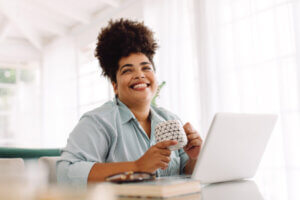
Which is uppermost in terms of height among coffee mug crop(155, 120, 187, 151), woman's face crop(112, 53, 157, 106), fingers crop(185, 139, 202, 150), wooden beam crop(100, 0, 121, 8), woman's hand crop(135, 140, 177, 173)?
wooden beam crop(100, 0, 121, 8)

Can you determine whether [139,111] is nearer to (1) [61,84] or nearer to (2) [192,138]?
(2) [192,138]

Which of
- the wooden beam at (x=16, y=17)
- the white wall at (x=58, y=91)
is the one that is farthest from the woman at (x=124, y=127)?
the white wall at (x=58, y=91)

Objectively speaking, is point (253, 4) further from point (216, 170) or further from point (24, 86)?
point (24, 86)

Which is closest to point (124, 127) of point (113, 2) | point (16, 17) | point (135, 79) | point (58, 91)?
point (135, 79)

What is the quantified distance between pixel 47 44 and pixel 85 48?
4.52 ft

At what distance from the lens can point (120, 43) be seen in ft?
5.00

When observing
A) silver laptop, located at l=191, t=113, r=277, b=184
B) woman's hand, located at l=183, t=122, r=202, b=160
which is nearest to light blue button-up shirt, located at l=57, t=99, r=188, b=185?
woman's hand, located at l=183, t=122, r=202, b=160

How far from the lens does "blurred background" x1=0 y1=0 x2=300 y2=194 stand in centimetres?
294

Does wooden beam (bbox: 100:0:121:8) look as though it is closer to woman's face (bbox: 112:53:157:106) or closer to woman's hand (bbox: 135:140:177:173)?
woman's face (bbox: 112:53:157:106)

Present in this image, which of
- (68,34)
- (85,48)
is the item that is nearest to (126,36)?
(85,48)

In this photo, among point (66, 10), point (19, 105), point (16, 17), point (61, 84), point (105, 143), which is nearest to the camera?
point (105, 143)

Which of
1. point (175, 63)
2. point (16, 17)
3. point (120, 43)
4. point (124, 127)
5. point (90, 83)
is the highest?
point (16, 17)

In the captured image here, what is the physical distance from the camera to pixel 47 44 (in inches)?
286

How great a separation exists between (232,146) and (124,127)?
0.50m
